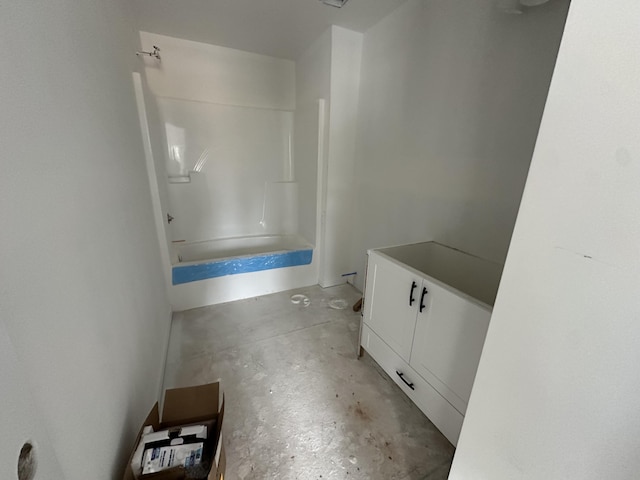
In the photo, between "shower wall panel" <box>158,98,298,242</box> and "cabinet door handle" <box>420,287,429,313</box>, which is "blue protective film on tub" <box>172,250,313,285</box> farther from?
"cabinet door handle" <box>420,287,429,313</box>

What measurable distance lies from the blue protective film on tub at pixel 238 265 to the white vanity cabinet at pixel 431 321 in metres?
1.16

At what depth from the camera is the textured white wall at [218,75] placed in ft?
8.39

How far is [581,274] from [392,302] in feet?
3.30

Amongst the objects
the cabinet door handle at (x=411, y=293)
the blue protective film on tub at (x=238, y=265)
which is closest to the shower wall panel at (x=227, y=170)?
the blue protective film on tub at (x=238, y=265)

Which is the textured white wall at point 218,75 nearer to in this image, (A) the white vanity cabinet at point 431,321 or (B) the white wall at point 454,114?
(B) the white wall at point 454,114

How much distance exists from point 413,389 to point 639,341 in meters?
1.14

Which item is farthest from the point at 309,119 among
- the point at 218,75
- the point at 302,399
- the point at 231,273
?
the point at 302,399

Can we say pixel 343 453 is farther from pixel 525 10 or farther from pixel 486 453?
pixel 525 10

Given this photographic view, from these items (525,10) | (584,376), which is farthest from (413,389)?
(525,10)

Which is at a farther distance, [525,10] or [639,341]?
[525,10]

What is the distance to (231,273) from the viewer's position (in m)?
2.46

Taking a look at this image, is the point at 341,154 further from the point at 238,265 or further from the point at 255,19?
the point at 238,265

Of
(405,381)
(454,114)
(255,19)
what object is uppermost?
(255,19)

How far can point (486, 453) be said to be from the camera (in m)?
0.73
